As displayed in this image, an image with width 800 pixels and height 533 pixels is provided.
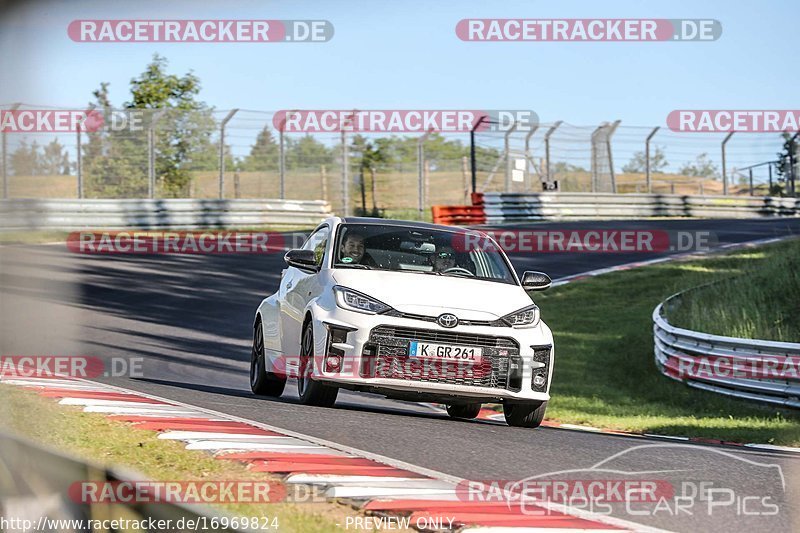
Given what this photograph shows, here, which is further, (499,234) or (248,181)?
(248,181)

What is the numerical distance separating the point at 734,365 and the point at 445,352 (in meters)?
5.20

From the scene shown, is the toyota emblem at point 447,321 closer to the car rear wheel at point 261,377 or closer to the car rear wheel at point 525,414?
the car rear wheel at point 525,414

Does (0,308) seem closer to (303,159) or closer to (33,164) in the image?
(33,164)

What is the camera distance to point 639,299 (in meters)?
20.2

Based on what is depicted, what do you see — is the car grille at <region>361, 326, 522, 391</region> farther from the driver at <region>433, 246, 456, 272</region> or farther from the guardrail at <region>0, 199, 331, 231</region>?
the guardrail at <region>0, 199, 331, 231</region>

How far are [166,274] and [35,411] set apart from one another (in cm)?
1297

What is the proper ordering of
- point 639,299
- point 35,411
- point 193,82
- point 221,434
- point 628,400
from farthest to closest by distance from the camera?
1. point 193,82
2. point 639,299
3. point 628,400
4. point 35,411
5. point 221,434

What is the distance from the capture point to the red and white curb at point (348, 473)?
5.20 meters

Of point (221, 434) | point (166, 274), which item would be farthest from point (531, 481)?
point (166, 274)

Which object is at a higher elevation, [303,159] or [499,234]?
[303,159]

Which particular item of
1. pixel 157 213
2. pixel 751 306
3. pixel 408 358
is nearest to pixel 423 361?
pixel 408 358

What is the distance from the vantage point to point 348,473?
6.13 metres
